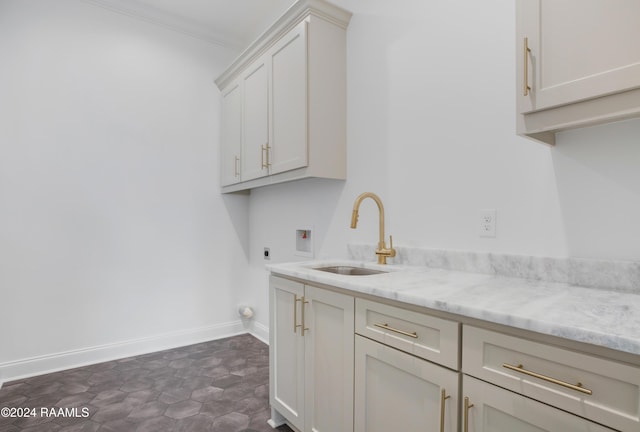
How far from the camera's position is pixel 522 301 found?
0.96m

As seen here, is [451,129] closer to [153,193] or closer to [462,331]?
[462,331]

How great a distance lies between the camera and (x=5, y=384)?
7.45 ft

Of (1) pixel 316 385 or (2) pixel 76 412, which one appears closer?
(1) pixel 316 385

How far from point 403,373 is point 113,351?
2518 millimetres

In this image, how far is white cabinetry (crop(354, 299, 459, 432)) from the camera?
3.18 feet

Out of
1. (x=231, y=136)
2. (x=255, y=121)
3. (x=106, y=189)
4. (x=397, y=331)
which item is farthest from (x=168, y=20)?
(x=397, y=331)

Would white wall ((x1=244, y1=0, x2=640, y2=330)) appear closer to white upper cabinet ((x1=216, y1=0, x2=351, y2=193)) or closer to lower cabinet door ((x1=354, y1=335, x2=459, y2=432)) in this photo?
white upper cabinet ((x1=216, y1=0, x2=351, y2=193))

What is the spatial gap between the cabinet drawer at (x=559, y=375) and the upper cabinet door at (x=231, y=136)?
Result: 2.31m


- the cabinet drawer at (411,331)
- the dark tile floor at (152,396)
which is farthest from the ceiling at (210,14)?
the dark tile floor at (152,396)

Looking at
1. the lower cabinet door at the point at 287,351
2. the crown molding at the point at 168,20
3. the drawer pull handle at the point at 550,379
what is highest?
the crown molding at the point at 168,20

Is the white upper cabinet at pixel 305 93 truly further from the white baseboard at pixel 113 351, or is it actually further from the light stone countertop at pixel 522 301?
the white baseboard at pixel 113 351

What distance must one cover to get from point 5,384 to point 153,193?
1602 mm

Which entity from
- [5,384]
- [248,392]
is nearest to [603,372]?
[248,392]

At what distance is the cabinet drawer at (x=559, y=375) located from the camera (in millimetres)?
679
